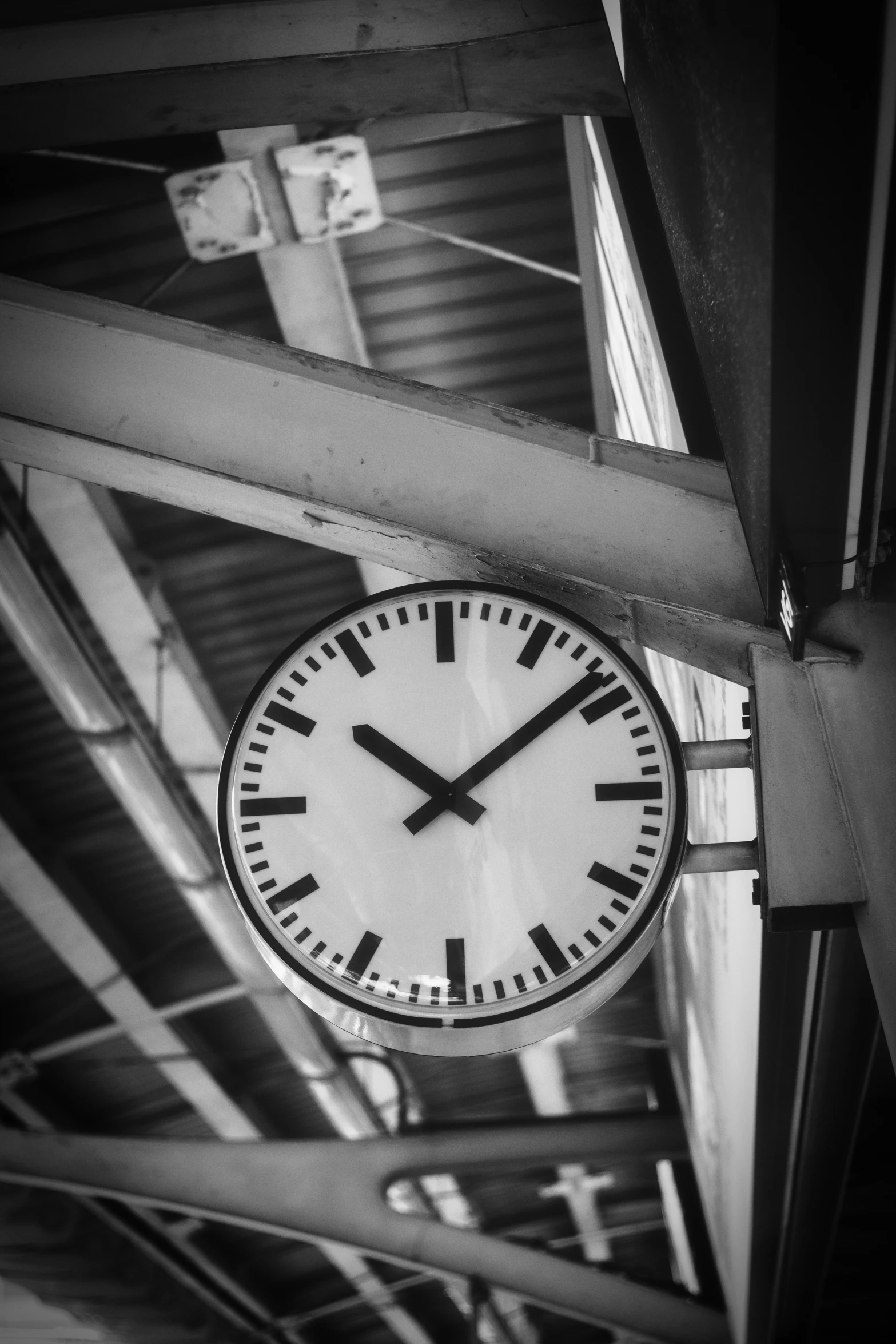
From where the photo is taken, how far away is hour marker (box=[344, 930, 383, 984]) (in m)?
1.95

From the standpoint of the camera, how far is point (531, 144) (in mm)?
4047

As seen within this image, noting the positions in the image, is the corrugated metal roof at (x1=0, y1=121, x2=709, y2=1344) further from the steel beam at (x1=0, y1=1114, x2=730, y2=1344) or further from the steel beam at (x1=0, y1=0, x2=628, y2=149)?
the steel beam at (x1=0, y1=0, x2=628, y2=149)

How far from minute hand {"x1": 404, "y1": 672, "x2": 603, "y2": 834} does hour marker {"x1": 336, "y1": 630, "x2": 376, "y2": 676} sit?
0.92 feet

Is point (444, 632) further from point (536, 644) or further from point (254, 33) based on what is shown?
point (254, 33)

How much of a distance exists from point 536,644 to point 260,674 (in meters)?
4.22

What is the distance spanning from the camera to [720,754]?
6.91 ft

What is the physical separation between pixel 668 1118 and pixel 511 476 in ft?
18.5

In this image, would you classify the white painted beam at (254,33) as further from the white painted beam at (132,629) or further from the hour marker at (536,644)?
the white painted beam at (132,629)

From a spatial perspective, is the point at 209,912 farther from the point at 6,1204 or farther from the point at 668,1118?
the point at 6,1204

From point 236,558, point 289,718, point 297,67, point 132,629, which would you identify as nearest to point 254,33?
point 297,67

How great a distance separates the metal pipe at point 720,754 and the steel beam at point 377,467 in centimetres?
13

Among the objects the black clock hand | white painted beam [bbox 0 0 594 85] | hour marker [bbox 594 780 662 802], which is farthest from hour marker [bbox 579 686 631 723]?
white painted beam [bbox 0 0 594 85]

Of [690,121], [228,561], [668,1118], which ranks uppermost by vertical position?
[690,121]

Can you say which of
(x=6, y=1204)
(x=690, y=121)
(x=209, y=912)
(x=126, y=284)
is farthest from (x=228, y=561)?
(x=6, y=1204)
